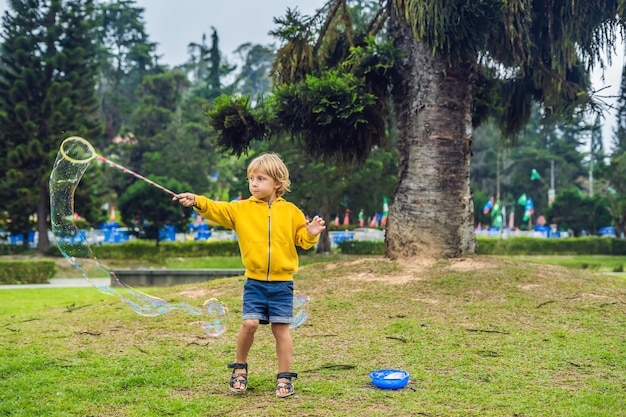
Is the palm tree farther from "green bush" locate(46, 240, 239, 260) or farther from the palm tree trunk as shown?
"green bush" locate(46, 240, 239, 260)

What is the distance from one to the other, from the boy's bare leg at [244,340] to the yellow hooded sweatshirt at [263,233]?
11.7 inches

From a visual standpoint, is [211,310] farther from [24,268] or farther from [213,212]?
[24,268]

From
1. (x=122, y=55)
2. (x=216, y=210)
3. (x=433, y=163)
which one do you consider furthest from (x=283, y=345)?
(x=122, y=55)

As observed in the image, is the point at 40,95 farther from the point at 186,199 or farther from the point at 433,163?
the point at 186,199

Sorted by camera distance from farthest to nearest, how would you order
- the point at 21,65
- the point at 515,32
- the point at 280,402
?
the point at 21,65
the point at 515,32
the point at 280,402

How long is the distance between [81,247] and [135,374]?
103 centimetres

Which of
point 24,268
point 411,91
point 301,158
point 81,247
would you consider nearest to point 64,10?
point 301,158

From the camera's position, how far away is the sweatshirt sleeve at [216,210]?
13.8 feet

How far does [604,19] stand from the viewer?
29.2ft

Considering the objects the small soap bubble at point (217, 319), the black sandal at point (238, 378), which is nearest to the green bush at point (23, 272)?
the small soap bubble at point (217, 319)

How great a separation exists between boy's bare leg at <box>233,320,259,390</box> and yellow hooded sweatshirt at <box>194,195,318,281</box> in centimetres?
30

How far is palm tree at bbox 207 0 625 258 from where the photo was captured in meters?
8.20

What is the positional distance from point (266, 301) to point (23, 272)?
13.5 meters

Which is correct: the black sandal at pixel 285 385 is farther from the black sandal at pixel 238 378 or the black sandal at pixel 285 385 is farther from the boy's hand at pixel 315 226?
the boy's hand at pixel 315 226
